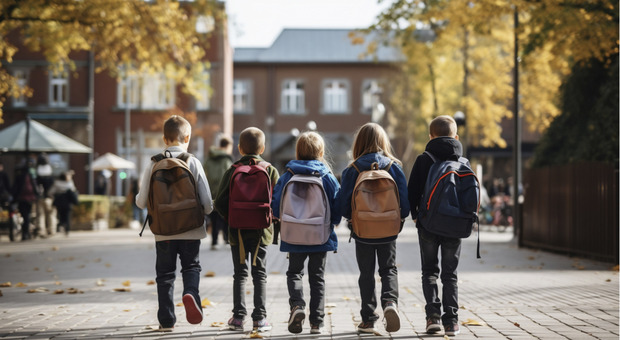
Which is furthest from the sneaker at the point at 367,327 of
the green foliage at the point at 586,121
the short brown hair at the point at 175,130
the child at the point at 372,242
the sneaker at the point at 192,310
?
the green foliage at the point at 586,121

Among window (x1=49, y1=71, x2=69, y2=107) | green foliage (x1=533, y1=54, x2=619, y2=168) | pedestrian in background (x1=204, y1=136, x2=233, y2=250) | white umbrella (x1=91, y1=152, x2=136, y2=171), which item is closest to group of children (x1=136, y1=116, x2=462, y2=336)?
pedestrian in background (x1=204, y1=136, x2=233, y2=250)

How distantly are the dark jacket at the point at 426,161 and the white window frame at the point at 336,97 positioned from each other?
45.1 meters

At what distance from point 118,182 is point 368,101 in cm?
1669

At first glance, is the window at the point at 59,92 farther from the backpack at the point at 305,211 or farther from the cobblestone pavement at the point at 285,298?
the backpack at the point at 305,211

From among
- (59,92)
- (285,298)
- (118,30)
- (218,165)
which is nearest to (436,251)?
(285,298)

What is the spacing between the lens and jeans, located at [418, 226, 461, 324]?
6.73m

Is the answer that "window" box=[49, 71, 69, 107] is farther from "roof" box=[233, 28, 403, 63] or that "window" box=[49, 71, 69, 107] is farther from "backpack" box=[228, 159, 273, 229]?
"backpack" box=[228, 159, 273, 229]

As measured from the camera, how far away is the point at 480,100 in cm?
3438

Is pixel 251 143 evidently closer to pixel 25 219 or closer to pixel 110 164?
pixel 25 219

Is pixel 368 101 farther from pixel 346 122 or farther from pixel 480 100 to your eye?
pixel 480 100

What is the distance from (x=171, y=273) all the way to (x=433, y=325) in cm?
213

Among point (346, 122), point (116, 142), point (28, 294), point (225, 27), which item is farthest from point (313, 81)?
point (28, 294)

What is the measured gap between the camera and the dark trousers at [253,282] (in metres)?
6.90

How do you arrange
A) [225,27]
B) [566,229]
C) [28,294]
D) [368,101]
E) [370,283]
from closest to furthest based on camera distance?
[370,283] → [28,294] → [566,229] → [225,27] → [368,101]
